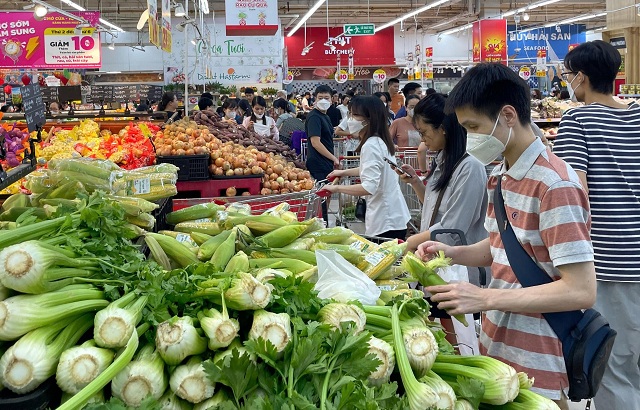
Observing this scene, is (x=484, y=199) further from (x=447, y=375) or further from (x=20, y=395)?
(x=20, y=395)

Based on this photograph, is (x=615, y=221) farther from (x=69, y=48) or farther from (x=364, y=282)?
(x=69, y=48)

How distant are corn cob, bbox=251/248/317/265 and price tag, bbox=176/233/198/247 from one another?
249mm

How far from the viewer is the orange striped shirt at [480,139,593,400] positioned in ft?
6.67

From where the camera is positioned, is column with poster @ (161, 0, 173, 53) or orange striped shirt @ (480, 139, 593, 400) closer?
orange striped shirt @ (480, 139, 593, 400)

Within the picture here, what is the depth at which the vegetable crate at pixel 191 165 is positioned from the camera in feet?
18.3

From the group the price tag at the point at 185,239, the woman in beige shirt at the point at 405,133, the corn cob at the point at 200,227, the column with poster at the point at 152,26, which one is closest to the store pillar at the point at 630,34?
the woman in beige shirt at the point at 405,133

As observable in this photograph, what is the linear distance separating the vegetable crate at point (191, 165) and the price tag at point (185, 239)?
2858 mm

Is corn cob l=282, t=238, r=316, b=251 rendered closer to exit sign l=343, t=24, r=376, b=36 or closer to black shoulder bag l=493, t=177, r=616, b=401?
black shoulder bag l=493, t=177, r=616, b=401

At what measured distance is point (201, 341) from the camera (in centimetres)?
168

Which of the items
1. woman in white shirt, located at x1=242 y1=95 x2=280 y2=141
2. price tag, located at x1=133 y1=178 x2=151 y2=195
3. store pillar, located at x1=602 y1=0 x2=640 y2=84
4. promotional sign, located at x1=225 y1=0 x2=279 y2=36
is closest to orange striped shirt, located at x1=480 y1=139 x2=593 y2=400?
price tag, located at x1=133 y1=178 x2=151 y2=195

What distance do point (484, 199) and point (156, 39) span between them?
17.8ft

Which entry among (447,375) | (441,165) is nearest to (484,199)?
(441,165)

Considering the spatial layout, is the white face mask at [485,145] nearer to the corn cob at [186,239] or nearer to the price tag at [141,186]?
the corn cob at [186,239]

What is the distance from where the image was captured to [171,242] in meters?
2.56
